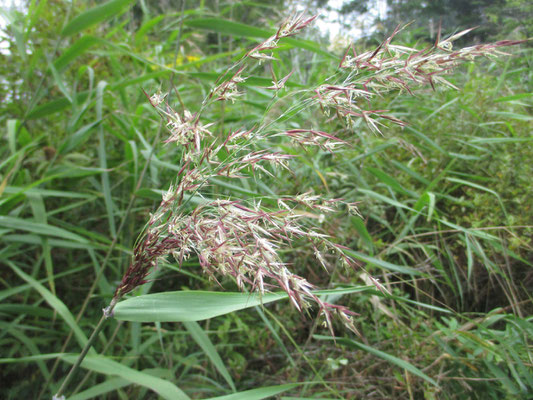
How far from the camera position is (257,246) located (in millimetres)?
463

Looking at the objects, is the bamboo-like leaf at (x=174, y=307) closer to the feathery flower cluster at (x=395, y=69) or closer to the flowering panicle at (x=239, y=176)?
the flowering panicle at (x=239, y=176)

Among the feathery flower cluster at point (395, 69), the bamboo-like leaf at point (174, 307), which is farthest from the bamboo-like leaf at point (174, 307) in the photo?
the feathery flower cluster at point (395, 69)

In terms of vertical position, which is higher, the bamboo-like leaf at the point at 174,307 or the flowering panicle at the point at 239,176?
the flowering panicle at the point at 239,176

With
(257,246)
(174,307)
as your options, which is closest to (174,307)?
(174,307)

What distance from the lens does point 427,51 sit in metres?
0.53

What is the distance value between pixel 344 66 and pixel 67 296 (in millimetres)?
1259

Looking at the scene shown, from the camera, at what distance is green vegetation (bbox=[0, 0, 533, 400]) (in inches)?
26.3

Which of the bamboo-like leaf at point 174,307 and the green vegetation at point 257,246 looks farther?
the green vegetation at point 257,246

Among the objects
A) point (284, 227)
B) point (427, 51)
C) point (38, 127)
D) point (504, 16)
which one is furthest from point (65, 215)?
point (504, 16)

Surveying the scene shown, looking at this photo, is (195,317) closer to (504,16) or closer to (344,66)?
(344,66)

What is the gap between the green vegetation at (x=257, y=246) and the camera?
2.19ft

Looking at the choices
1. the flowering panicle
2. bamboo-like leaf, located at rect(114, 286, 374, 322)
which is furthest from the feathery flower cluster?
bamboo-like leaf, located at rect(114, 286, 374, 322)

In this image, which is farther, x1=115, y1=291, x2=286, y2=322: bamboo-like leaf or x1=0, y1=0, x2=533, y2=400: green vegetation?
x1=0, y1=0, x2=533, y2=400: green vegetation

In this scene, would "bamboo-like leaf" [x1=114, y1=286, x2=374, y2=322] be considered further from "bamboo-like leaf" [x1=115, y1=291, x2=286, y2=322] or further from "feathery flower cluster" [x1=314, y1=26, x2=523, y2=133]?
"feathery flower cluster" [x1=314, y1=26, x2=523, y2=133]
